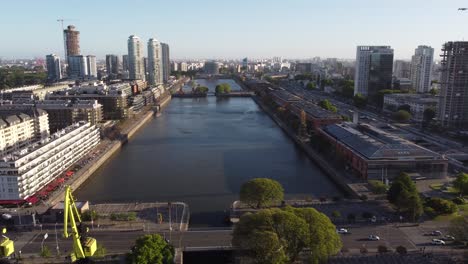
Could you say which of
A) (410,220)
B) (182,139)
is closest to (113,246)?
(410,220)

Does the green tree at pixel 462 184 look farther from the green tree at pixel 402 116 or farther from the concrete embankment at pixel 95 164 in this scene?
the green tree at pixel 402 116

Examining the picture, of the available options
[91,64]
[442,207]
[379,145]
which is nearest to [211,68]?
[91,64]

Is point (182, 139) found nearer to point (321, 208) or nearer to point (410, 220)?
point (321, 208)

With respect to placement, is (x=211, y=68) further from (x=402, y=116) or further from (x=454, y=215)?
(x=454, y=215)

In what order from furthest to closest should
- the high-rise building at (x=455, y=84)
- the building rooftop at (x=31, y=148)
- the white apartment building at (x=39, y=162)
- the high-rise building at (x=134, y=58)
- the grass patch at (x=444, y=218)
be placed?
the high-rise building at (x=134, y=58), the high-rise building at (x=455, y=84), the building rooftop at (x=31, y=148), the white apartment building at (x=39, y=162), the grass patch at (x=444, y=218)

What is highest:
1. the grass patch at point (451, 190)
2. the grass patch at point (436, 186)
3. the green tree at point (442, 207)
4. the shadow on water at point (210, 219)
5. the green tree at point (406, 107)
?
the green tree at point (406, 107)

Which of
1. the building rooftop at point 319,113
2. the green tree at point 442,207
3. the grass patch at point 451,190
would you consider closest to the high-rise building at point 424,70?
the building rooftop at point 319,113
